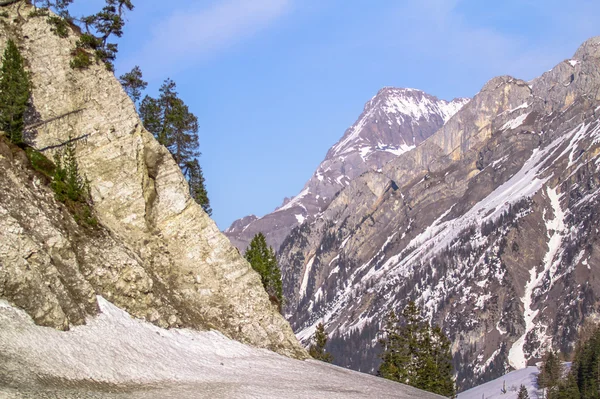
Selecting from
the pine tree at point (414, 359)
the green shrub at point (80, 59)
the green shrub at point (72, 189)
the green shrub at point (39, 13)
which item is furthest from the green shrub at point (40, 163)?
the pine tree at point (414, 359)

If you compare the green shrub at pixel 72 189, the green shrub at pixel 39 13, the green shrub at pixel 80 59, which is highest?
the green shrub at pixel 39 13

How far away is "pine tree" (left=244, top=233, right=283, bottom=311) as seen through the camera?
7506 centimetres

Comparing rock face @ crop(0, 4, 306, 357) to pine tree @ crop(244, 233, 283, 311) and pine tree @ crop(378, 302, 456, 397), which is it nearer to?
pine tree @ crop(244, 233, 283, 311)

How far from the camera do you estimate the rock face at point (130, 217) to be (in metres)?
47.4

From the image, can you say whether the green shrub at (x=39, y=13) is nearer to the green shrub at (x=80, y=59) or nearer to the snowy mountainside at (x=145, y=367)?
the green shrub at (x=80, y=59)

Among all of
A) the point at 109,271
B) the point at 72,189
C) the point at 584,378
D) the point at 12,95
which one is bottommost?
the point at 109,271

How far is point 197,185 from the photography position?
3174 inches

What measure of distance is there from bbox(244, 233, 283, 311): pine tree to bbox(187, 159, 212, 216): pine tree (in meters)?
7.17

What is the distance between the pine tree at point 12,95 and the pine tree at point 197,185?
27.8 meters

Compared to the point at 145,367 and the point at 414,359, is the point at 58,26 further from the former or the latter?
the point at 414,359

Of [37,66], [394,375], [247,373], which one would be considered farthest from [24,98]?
[394,375]

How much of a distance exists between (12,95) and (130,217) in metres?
12.4

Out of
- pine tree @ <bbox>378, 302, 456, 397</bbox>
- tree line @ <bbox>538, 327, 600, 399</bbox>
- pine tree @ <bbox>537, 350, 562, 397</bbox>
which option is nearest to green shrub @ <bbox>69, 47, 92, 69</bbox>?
pine tree @ <bbox>378, 302, 456, 397</bbox>

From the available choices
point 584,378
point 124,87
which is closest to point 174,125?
point 124,87
